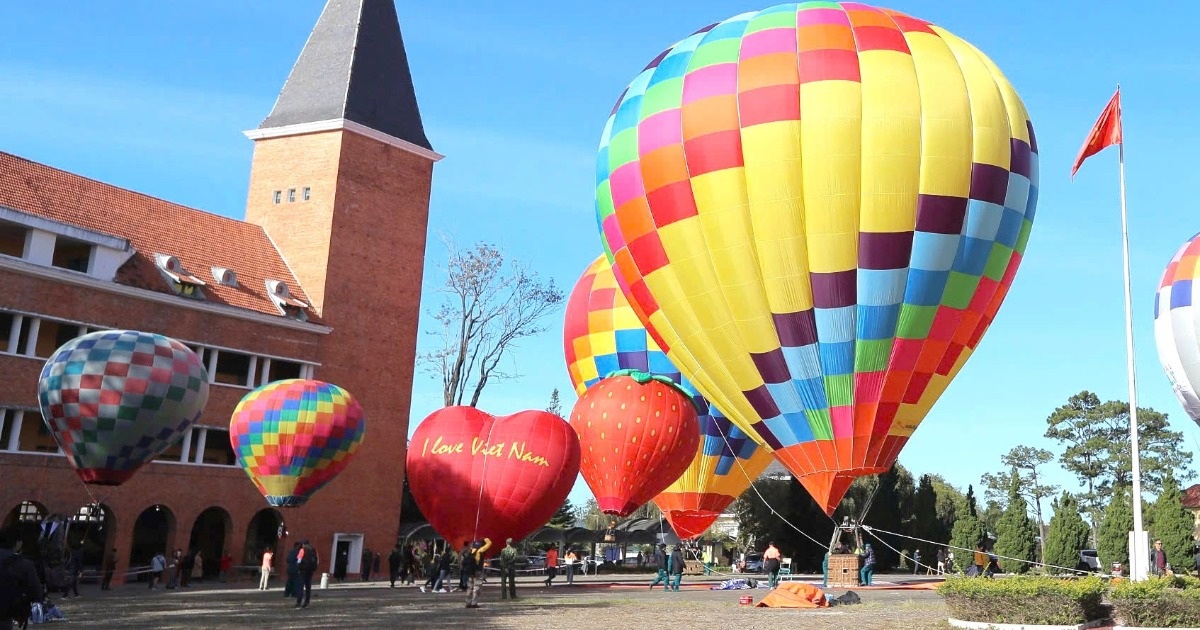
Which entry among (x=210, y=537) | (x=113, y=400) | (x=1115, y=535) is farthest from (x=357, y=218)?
(x=1115, y=535)

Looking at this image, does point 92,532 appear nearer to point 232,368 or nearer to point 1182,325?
point 232,368

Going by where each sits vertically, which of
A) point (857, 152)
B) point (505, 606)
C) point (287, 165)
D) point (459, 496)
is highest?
point (287, 165)

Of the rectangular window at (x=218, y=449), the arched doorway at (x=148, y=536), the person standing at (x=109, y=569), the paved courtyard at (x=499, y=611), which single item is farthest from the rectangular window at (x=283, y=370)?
the paved courtyard at (x=499, y=611)

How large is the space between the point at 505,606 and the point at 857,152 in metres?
10.2

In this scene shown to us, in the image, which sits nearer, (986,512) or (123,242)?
(123,242)

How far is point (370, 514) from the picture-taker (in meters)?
39.4

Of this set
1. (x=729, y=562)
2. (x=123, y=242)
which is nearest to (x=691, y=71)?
(x=123, y=242)

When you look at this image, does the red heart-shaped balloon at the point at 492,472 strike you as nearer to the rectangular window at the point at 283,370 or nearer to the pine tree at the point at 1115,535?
the rectangular window at the point at 283,370

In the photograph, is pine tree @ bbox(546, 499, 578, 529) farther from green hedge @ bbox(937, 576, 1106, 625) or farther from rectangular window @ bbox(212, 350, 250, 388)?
green hedge @ bbox(937, 576, 1106, 625)

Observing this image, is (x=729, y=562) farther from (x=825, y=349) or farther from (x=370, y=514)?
(x=825, y=349)

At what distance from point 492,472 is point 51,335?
16753mm

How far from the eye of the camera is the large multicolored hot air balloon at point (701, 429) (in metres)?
26.9

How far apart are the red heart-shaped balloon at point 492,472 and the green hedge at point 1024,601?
9.58 meters

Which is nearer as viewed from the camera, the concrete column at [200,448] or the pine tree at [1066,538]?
the concrete column at [200,448]
